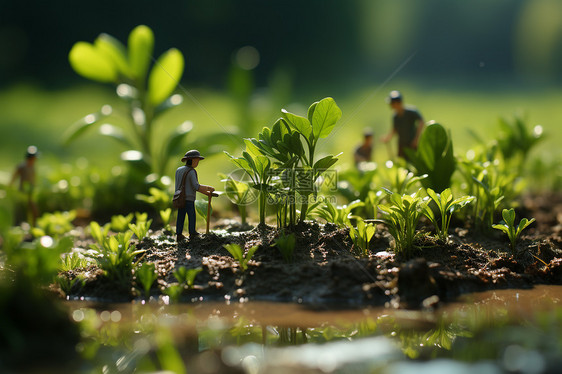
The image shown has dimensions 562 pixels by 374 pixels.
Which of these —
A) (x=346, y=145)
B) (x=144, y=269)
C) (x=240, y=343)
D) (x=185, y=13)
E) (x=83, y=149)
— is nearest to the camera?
(x=240, y=343)

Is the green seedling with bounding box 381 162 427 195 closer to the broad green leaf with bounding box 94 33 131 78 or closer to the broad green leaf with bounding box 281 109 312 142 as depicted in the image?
the broad green leaf with bounding box 281 109 312 142

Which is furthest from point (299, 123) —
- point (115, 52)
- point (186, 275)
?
point (115, 52)

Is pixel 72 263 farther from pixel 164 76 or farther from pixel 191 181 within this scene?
pixel 164 76

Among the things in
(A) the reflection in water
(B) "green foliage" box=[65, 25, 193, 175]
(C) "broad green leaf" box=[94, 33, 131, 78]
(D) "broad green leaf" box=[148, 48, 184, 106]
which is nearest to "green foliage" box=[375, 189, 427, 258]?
(A) the reflection in water

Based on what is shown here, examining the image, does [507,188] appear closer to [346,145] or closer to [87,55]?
[346,145]

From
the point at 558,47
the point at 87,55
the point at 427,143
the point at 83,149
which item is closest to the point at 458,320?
the point at 427,143

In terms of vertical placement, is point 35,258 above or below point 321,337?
above

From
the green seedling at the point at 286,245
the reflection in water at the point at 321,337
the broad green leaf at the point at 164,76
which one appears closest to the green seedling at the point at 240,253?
the green seedling at the point at 286,245
